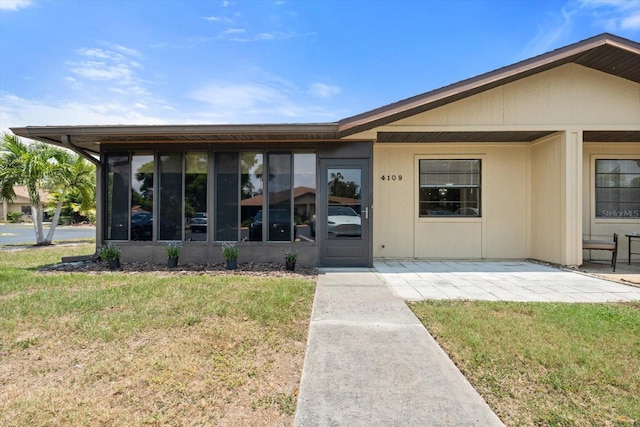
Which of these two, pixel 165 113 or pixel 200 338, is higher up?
pixel 165 113

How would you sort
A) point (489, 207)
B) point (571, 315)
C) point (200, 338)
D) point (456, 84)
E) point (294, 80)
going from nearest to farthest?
1. point (200, 338)
2. point (571, 315)
3. point (456, 84)
4. point (489, 207)
5. point (294, 80)

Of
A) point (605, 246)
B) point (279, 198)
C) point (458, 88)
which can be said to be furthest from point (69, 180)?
point (605, 246)

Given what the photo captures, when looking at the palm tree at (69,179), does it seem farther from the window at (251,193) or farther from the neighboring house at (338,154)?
the window at (251,193)

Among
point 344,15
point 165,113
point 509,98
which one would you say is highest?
point 344,15

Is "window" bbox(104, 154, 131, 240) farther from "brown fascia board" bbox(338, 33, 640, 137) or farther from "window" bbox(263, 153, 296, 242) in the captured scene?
"brown fascia board" bbox(338, 33, 640, 137)

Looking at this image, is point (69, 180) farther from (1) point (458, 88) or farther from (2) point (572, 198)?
(2) point (572, 198)

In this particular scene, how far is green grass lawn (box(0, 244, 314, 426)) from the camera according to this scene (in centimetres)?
211

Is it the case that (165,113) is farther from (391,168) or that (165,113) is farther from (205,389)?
(205,389)

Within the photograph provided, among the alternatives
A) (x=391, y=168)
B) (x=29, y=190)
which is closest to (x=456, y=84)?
(x=391, y=168)

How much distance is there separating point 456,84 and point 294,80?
289 inches

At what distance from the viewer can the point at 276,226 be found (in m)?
7.38

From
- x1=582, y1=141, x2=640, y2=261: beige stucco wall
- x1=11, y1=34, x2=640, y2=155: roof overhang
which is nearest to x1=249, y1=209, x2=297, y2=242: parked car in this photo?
x1=11, y1=34, x2=640, y2=155: roof overhang

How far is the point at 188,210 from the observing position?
749cm

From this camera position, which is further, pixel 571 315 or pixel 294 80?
pixel 294 80
